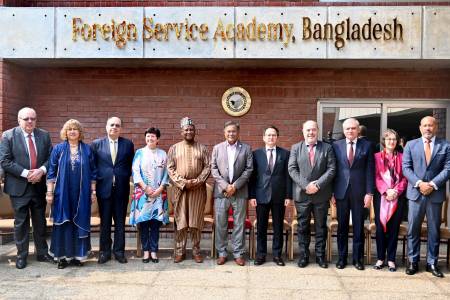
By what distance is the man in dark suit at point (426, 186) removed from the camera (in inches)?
223

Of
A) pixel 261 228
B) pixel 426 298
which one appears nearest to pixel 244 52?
pixel 261 228

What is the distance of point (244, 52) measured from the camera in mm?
6996

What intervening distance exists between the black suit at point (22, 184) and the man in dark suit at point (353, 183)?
3.52 m

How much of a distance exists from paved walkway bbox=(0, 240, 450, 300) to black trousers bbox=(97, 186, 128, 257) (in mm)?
207

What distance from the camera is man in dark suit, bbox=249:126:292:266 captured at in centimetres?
607

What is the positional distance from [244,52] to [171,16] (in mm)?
1150

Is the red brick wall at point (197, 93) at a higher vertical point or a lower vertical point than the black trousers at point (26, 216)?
higher

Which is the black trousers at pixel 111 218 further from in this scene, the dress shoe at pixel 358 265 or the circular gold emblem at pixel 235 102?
the dress shoe at pixel 358 265

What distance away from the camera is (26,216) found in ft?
19.7

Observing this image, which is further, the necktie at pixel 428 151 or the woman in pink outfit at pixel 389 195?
the woman in pink outfit at pixel 389 195

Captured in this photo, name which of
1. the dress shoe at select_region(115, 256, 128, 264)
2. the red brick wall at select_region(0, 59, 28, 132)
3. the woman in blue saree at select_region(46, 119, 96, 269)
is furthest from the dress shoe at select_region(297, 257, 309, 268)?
the red brick wall at select_region(0, 59, 28, 132)

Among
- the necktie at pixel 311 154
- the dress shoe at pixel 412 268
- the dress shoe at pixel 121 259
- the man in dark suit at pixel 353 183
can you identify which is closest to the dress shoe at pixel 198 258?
the dress shoe at pixel 121 259

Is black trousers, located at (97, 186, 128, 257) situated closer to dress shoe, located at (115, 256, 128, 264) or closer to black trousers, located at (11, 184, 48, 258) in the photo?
dress shoe, located at (115, 256, 128, 264)

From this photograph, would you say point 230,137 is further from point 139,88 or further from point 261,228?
point 139,88
